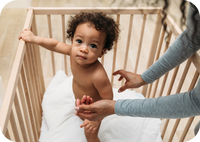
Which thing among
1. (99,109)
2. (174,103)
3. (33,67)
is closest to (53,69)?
(33,67)

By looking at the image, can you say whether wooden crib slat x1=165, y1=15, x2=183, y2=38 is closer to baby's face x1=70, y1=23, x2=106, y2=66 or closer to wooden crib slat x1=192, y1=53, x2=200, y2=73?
wooden crib slat x1=192, y1=53, x2=200, y2=73

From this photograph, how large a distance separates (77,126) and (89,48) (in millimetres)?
434

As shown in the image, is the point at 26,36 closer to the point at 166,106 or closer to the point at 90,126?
the point at 90,126

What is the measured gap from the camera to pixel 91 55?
80 cm

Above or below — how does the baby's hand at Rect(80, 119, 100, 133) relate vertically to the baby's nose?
below

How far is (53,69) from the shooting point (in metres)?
1.24

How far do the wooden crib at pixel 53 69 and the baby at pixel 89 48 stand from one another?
0.45ft

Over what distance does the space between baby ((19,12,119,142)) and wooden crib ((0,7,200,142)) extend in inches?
5.4

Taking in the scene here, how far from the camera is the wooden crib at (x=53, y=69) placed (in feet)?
2.19

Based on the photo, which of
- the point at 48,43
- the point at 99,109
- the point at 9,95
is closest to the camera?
the point at 9,95

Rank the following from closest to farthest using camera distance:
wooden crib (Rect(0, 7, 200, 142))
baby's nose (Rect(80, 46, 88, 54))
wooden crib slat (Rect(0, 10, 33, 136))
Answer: wooden crib slat (Rect(0, 10, 33, 136)), wooden crib (Rect(0, 7, 200, 142)), baby's nose (Rect(80, 46, 88, 54))

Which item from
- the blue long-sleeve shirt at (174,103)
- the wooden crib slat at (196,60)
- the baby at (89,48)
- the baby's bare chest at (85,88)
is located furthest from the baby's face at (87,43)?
the wooden crib slat at (196,60)

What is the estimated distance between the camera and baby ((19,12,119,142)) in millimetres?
801

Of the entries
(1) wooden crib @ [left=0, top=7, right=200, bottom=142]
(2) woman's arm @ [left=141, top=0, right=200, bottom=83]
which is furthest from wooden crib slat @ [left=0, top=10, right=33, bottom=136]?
(2) woman's arm @ [left=141, top=0, right=200, bottom=83]
